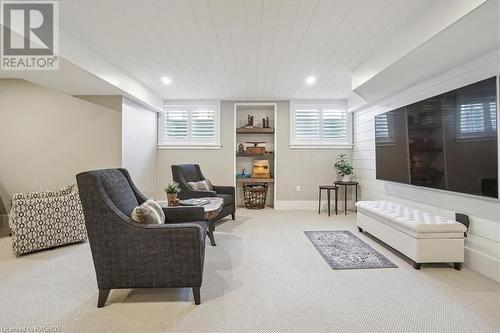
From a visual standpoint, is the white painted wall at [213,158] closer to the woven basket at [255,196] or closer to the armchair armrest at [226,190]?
the woven basket at [255,196]

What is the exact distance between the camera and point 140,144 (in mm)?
5082

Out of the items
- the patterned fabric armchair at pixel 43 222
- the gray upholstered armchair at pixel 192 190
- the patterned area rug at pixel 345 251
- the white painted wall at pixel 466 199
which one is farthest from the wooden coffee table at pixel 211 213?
the white painted wall at pixel 466 199

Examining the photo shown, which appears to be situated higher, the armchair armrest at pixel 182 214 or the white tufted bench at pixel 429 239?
the armchair armrest at pixel 182 214

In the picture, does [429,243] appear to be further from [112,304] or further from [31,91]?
[31,91]

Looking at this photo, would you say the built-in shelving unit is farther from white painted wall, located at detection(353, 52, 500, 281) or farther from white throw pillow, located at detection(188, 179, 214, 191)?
white painted wall, located at detection(353, 52, 500, 281)

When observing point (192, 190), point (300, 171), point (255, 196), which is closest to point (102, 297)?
point (192, 190)

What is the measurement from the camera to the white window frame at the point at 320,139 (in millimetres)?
5867

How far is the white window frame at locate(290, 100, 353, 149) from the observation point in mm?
5867

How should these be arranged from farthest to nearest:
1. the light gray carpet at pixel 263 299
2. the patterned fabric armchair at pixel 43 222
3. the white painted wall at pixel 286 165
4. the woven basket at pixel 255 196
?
the white painted wall at pixel 286 165 → the woven basket at pixel 255 196 → the patterned fabric armchair at pixel 43 222 → the light gray carpet at pixel 263 299

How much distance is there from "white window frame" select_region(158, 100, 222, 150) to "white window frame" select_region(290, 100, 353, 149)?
166cm

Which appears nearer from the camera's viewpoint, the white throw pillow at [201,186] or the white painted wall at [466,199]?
the white painted wall at [466,199]

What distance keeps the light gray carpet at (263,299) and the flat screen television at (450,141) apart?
3.13 ft

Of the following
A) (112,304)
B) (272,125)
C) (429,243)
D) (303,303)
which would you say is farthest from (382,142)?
(112,304)

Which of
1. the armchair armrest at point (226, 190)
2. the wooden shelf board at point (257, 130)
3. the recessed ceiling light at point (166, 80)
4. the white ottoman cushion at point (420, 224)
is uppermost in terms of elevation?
the recessed ceiling light at point (166, 80)
